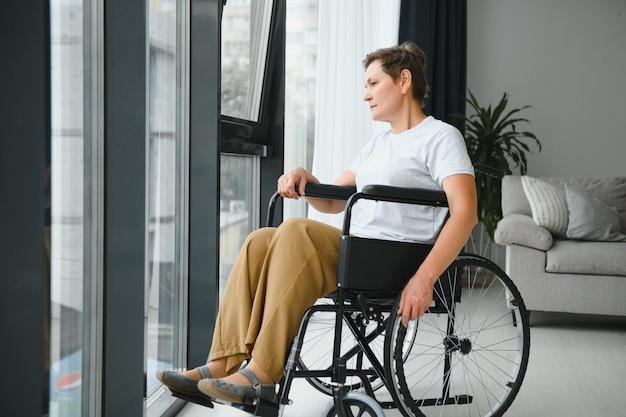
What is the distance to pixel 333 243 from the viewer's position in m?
1.90

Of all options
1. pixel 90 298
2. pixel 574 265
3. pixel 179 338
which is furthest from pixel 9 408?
pixel 574 265

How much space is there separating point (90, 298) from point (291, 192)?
2.22 feet

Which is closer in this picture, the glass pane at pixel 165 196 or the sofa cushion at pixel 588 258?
the glass pane at pixel 165 196

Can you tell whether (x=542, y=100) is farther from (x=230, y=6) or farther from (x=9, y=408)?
(x=9, y=408)

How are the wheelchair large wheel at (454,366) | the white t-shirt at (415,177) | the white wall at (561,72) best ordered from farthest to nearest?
the white wall at (561,72) < the white t-shirt at (415,177) < the wheelchair large wheel at (454,366)

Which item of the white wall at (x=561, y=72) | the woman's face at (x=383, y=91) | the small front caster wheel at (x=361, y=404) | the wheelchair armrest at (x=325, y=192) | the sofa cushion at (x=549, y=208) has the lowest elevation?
the small front caster wheel at (x=361, y=404)

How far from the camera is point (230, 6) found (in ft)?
9.62

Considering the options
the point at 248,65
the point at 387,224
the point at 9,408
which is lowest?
the point at 9,408

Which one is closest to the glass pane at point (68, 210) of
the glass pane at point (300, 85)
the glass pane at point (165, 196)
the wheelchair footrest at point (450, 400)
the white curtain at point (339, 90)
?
the glass pane at point (165, 196)

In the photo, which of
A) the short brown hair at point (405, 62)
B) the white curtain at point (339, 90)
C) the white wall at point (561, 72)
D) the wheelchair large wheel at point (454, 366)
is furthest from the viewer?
the white wall at point (561, 72)

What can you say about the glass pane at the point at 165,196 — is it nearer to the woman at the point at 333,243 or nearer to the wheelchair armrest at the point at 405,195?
the woman at the point at 333,243

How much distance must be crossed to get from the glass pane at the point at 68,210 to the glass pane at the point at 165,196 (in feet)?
1.69

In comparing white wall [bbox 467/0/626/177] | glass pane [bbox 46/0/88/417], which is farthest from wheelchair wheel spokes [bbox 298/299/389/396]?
white wall [bbox 467/0/626/177]

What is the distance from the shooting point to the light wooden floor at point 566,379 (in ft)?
7.80
